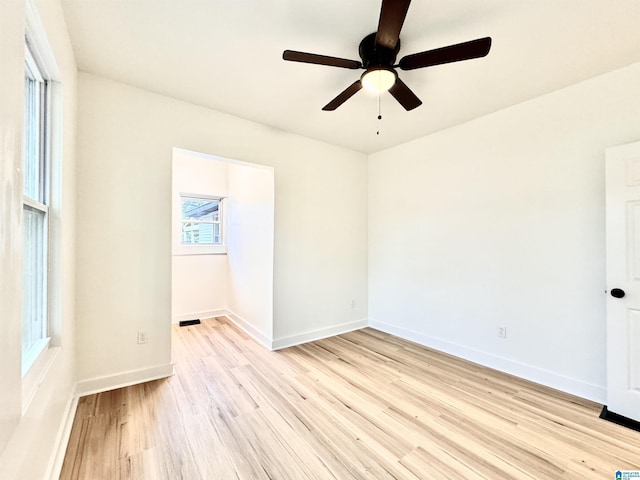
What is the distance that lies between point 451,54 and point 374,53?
1.46 ft

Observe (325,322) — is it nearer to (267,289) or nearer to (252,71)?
(267,289)

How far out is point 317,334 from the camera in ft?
11.9

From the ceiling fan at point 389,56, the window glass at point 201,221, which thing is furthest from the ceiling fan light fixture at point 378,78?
the window glass at point 201,221

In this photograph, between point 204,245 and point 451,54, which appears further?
point 204,245

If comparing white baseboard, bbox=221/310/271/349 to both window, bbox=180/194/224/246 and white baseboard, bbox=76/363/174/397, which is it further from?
window, bbox=180/194/224/246

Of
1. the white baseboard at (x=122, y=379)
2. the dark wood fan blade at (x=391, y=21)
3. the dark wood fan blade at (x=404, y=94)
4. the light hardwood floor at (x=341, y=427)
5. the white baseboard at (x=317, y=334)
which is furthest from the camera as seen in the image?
the white baseboard at (x=317, y=334)

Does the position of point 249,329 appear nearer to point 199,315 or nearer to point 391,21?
point 199,315

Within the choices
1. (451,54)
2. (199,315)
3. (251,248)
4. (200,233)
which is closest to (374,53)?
(451,54)

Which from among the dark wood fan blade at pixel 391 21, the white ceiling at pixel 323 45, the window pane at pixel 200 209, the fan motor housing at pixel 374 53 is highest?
the white ceiling at pixel 323 45

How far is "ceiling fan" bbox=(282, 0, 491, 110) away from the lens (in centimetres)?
139

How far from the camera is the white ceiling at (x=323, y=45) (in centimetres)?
162

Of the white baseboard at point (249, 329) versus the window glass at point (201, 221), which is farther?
the window glass at point (201, 221)

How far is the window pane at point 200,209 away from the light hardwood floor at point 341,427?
97.6 inches

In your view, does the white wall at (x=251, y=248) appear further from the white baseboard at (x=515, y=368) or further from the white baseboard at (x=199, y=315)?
the white baseboard at (x=515, y=368)
